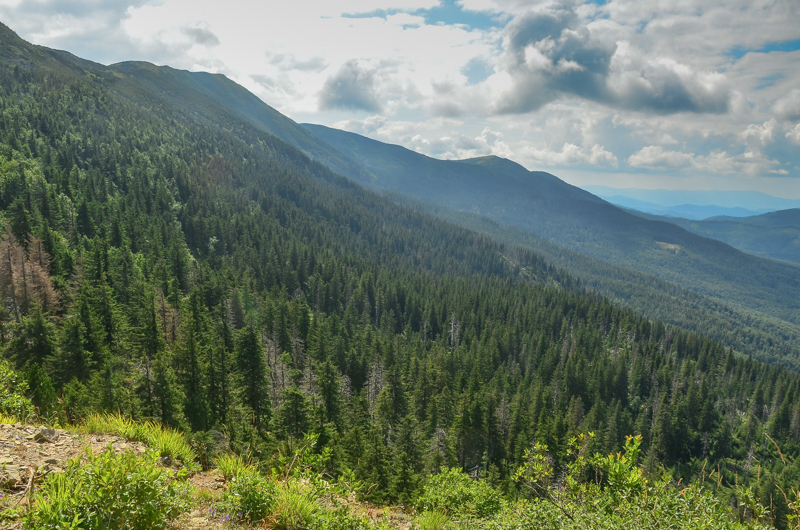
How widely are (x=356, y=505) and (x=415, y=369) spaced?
68.4m

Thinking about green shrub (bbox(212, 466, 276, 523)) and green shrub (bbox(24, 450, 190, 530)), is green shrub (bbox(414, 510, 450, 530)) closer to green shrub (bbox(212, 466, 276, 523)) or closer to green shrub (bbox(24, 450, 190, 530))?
green shrub (bbox(212, 466, 276, 523))

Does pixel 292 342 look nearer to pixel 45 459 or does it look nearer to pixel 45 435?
pixel 45 435

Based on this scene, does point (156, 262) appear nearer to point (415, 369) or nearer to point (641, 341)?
point (415, 369)

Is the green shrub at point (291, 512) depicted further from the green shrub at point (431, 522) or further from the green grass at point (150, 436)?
the green grass at point (150, 436)

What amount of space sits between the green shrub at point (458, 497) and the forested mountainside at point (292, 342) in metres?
2.71

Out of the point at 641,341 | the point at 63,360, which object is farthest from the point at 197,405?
the point at 641,341

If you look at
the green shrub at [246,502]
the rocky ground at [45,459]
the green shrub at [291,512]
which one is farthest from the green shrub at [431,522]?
the rocky ground at [45,459]

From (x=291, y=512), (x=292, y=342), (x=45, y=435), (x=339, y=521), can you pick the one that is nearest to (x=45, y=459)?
(x=45, y=435)

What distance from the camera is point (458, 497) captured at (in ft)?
53.0

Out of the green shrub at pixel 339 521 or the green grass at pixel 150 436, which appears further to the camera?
the green grass at pixel 150 436

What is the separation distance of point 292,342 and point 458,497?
59.0 m

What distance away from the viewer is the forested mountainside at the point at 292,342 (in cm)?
3459

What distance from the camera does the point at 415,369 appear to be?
77875 millimetres

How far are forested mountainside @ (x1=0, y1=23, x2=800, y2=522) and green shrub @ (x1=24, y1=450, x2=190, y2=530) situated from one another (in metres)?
5.09
